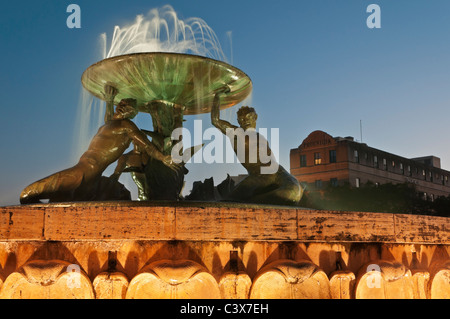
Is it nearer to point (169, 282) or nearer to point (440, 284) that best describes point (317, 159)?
point (440, 284)

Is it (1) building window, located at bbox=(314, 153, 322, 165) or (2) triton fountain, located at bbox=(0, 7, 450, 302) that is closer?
(2) triton fountain, located at bbox=(0, 7, 450, 302)

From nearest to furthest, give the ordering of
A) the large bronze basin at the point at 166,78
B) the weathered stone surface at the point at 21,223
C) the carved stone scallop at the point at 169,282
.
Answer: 1. the carved stone scallop at the point at 169,282
2. the weathered stone surface at the point at 21,223
3. the large bronze basin at the point at 166,78

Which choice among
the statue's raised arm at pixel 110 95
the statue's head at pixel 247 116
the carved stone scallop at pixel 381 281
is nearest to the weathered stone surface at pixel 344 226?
the carved stone scallop at pixel 381 281

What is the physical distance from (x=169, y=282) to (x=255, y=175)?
11.1 ft

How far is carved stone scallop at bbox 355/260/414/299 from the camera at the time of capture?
4.56 m

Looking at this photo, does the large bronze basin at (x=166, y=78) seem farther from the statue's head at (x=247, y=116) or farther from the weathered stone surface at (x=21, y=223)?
the weathered stone surface at (x=21, y=223)

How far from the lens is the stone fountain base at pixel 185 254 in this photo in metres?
4.05

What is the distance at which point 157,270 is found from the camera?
4.02 meters

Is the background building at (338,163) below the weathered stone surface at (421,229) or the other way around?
the other way around

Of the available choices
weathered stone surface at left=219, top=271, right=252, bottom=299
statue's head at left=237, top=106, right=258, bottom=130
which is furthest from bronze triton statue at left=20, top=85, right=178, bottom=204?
weathered stone surface at left=219, top=271, right=252, bottom=299

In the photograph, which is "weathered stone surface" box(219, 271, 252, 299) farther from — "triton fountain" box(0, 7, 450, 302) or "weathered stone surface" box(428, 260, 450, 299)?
"weathered stone surface" box(428, 260, 450, 299)

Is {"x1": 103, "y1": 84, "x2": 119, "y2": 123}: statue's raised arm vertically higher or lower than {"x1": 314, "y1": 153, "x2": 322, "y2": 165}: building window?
lower

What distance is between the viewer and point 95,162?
640cm
